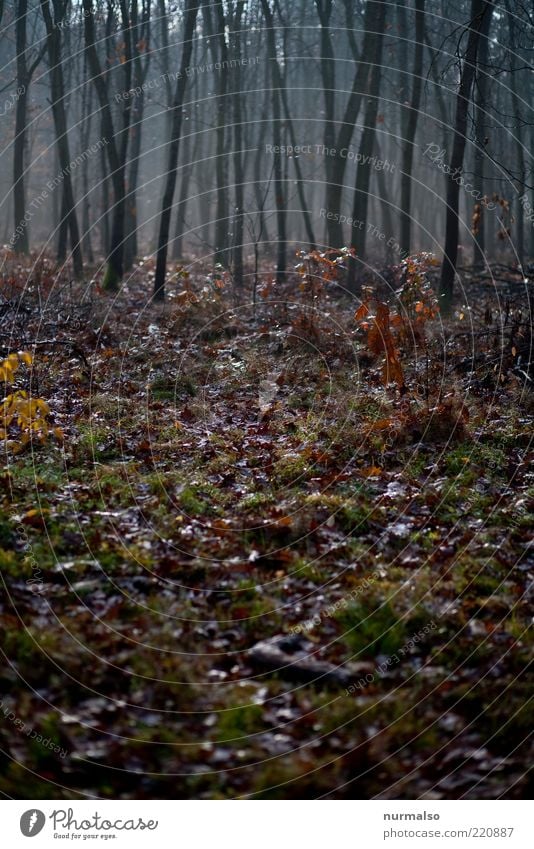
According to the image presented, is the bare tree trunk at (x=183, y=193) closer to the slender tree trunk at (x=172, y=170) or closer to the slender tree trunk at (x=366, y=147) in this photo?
the slender tree trunk at (x=366, y=147)

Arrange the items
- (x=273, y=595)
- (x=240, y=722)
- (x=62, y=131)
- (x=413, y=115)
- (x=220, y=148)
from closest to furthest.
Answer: (x=240, y=722)
(x=273, y=595)
(x=413, y=115)
(x=62, y=131)
(x=220, y=148)

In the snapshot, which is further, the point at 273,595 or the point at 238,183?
the point at 238,183

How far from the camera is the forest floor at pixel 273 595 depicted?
4.09 meters

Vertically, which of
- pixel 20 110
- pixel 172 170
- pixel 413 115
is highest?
pixel 20 110

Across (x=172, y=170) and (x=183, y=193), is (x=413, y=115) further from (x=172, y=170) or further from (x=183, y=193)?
(x=183, y=193)

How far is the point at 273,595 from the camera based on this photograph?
18.2 ft

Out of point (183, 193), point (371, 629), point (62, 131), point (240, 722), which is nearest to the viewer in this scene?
point (240, 722)

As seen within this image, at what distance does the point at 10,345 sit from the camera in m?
11.1

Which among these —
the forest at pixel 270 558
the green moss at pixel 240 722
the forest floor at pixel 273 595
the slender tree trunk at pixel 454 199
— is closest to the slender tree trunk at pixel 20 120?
the slender tree trunk at pixel 454 199

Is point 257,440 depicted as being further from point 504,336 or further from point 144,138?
point 144,138

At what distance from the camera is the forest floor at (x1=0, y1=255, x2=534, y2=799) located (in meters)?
4.09

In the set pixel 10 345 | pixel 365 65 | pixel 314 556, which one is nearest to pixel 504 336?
pixel 314 556

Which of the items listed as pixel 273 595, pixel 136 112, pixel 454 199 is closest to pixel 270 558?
pixel 273 595

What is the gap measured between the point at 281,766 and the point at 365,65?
19836 mm
